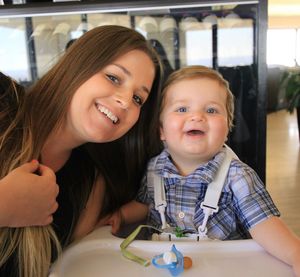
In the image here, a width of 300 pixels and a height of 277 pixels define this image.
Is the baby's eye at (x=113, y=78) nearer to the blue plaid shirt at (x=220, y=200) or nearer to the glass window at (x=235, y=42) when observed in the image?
the blue plaid shirt at (x=220, y=200)

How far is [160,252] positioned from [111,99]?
1.04ft

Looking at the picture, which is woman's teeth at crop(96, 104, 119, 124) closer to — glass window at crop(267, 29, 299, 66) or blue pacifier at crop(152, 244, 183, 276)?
blue pacifier at crop(152, 244, 183, 276)

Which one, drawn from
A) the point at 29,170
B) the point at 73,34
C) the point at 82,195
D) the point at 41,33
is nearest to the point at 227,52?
the point at 73,34

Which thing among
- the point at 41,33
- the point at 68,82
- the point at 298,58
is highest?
the point at 41,33

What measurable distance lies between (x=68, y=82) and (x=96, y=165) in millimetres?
249

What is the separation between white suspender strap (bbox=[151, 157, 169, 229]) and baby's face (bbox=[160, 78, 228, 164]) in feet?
0.26

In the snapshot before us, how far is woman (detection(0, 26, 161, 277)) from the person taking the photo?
717 mm

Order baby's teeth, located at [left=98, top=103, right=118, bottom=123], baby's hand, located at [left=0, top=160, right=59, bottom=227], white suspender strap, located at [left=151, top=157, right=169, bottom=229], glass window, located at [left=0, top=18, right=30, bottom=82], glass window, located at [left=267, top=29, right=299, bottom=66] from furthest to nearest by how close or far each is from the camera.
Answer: glass window, located at [left=267, top=29, right=299, bottom=66] → glass window, located at [left=0, top=18, right=30, bottom=82] → white suspender strap, located at [left=151, top=157, right=169, bottom=229] → baby's teeth, located at [left=98, top=103, right=118, bottom=123] → baby's hand, located at [left=0, top=160, right=59, bottom=227]

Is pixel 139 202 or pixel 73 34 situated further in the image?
pixel 73 34

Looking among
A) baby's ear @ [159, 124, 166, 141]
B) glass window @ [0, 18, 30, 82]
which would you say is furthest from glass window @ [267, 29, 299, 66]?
baby's ear @ [159, 124, 166, 141]

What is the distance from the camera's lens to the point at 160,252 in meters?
0.76

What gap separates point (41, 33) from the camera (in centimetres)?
146

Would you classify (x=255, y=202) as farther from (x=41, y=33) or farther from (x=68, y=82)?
(x=41, y=33)

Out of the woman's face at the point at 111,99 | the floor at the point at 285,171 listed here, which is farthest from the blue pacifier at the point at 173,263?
the floor at the point at 285,171
